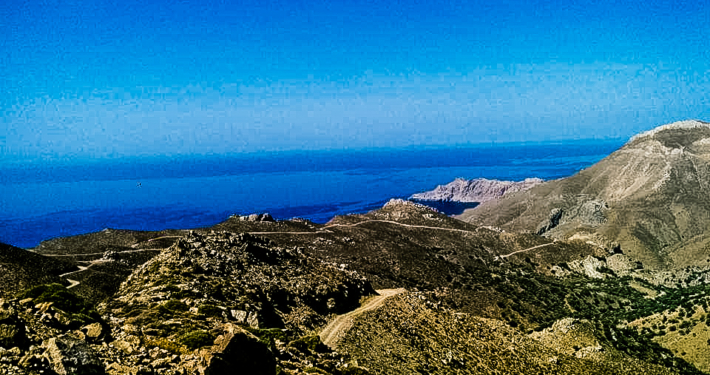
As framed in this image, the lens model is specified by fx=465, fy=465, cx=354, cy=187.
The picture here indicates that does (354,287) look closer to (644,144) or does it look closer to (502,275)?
(502,275)

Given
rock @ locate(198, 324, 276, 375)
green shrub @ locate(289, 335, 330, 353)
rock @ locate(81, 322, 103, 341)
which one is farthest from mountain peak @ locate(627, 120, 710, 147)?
rock @ locate(81, 322, 103, 341)

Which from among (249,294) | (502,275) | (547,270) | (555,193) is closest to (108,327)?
(249,294)

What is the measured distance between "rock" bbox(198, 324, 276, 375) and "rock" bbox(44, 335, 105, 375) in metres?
2.73

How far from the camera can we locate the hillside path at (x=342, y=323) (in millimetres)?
28031

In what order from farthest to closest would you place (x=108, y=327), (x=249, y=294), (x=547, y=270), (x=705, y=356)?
(x=547, y=270), (x=705, y=356), (x=249, y=294), (x=108, y=327)

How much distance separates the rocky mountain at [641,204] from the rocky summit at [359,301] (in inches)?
54.7

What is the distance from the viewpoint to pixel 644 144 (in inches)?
6919

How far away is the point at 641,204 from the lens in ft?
438

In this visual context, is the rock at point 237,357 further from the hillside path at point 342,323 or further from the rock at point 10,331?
the hillside path at point 342,323

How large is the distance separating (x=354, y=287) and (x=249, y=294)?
12377 millimetres

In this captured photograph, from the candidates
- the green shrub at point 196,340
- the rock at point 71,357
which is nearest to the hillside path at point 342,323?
the green shrub at point 196,340

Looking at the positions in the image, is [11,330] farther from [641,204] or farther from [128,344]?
[641,204]

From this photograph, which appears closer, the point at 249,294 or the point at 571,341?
the point at 249,294

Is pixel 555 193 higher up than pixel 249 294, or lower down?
lower down
